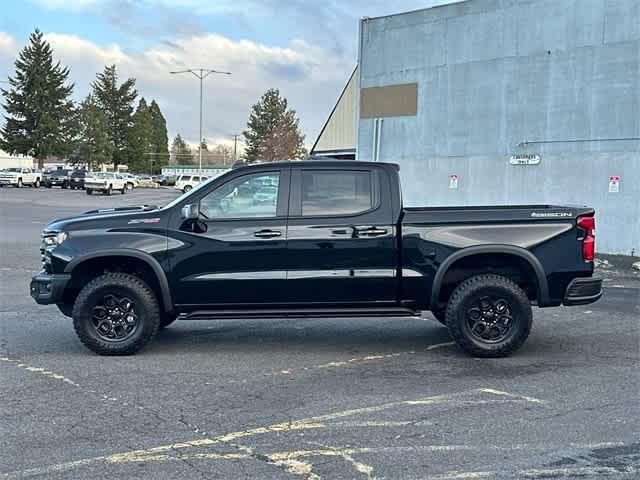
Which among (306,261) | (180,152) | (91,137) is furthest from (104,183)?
(180,152)

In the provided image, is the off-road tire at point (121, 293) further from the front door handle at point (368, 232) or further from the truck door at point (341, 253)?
the front door handle at point (368, 232)

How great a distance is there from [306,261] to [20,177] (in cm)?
5703

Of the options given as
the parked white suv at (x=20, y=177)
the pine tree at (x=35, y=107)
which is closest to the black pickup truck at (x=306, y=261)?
the parked white suv at (x=20, y=177)

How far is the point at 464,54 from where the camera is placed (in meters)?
20.7

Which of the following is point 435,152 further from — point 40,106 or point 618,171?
point 40,106

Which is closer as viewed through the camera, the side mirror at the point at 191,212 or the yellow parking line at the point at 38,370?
the yellow parking line at the point at 38,370

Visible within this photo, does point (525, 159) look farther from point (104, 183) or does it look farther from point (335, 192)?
point (104, 183)

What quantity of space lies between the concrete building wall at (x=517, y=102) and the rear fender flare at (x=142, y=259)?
1370 cm

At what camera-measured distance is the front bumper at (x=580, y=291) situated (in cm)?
714

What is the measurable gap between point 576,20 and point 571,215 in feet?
42.0

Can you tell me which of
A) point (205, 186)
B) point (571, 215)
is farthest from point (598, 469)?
point (205, 186)

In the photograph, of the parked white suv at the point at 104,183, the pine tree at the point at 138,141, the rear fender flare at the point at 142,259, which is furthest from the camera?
the pine tree at the point at 138,141

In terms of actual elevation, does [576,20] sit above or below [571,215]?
above

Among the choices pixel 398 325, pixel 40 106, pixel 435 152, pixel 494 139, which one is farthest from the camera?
pixel 40 106
